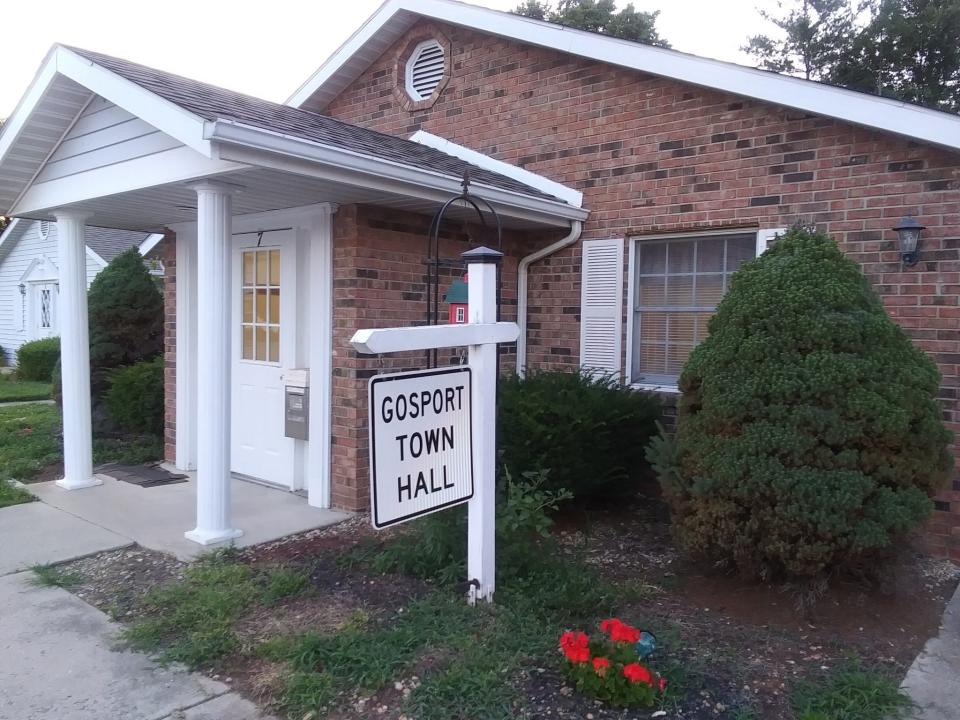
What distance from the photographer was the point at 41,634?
3.83 meters

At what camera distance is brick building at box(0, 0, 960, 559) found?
506 centimetres

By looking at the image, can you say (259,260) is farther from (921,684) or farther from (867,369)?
(921,684)

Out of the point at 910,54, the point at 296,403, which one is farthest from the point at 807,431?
the point at 910,54

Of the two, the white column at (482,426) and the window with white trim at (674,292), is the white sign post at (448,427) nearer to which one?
the white column at (482,426)

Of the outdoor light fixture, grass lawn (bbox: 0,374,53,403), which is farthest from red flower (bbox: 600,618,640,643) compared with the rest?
grass lawn (bbox: 0,374,53,403)

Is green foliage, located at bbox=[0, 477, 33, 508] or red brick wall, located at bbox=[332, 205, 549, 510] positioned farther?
green foliage, located at bbox=[0, 477, 33, 508]

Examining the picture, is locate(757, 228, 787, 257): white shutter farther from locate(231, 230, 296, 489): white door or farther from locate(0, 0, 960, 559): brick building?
locate(231, 230, 296, 489): white door

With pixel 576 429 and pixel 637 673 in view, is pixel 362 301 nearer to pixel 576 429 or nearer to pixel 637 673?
pixel 576 429

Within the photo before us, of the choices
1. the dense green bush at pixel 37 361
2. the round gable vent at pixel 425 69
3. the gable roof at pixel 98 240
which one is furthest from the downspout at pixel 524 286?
the gable roof at pixel 98 240

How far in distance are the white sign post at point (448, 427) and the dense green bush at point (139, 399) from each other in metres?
5.81

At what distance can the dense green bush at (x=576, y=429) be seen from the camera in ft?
17.6

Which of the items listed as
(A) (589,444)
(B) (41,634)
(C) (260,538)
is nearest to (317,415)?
(C) (260,538)

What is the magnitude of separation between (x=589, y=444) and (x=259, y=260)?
337cm

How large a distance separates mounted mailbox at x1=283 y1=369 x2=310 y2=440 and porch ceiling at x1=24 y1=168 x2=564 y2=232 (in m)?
1.40
